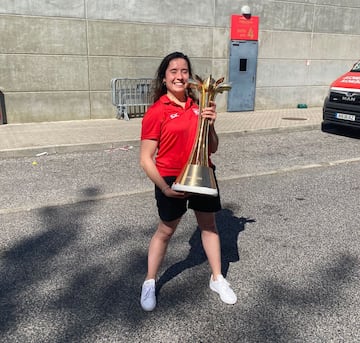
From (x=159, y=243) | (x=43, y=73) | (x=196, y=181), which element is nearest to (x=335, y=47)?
(x=43, y=73)

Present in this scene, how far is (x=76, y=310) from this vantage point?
2.73 m

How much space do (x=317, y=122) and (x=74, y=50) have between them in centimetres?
678

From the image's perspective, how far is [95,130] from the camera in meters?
9.20

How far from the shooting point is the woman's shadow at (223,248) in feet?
10.7

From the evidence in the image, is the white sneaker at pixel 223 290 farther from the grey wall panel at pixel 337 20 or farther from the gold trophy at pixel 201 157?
the grey wall panel at pixel 337 20

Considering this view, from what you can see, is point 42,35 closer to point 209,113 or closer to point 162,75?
point 162,75

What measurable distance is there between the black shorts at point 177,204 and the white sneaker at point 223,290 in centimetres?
59

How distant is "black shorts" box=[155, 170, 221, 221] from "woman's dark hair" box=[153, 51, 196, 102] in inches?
23.4

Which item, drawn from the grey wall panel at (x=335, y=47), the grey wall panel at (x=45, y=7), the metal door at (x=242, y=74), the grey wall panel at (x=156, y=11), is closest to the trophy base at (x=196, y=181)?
the grey wall panel at (x=45, y=7)

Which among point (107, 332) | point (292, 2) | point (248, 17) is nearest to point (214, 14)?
point (248, 17)

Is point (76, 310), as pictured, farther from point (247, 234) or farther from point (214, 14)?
point (214, 14)

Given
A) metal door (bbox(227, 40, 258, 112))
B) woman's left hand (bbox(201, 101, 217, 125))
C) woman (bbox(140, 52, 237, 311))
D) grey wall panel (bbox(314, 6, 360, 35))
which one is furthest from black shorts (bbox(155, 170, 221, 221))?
grey wall panel (bbox(314, 6, 360, 35))

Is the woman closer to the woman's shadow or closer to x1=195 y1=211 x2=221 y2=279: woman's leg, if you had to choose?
x1=195 y1=211 x2=221 y2=279: woman's leg

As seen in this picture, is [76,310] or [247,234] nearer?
[76,310]
